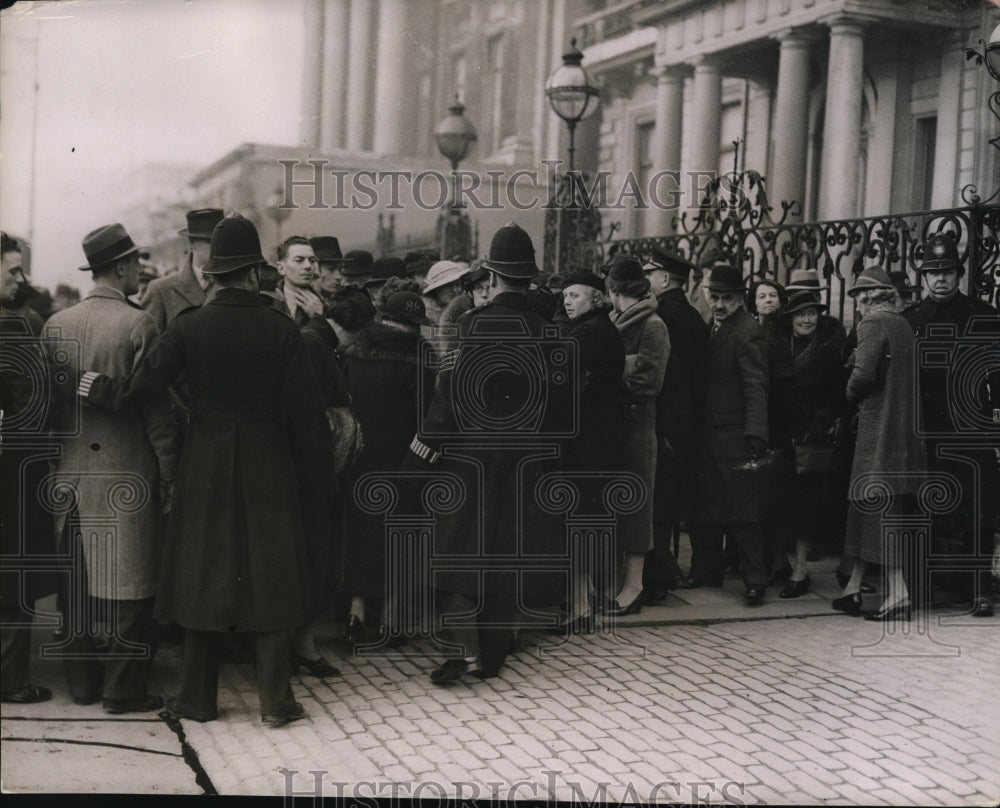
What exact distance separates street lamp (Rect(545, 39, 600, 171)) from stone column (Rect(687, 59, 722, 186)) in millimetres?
764

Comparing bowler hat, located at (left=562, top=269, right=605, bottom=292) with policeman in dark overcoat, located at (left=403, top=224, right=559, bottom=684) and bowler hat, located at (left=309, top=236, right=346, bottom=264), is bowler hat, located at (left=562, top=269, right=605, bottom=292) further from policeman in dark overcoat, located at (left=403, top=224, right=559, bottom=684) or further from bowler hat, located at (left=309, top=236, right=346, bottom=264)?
bowler hat, located at (left=309, top=236, right=346, bottom=264)

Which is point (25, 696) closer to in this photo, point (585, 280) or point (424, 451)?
point (424, 451)

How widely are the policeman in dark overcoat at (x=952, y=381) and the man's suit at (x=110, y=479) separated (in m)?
4.44

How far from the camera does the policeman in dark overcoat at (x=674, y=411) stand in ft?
24.4

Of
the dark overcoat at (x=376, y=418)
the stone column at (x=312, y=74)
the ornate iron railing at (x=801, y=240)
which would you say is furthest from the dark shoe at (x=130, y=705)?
the ornate iron railing at (x=801, y=240)

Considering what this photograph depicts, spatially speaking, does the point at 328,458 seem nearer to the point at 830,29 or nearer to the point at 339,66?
the point at 339,66

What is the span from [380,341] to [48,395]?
1.65 metres

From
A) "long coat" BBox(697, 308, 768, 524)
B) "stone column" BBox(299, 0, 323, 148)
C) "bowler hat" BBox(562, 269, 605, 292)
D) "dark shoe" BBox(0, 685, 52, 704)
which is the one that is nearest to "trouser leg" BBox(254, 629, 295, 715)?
"dark shoe" BBox(0, 685, 52, 704)

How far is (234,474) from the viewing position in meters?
5.21

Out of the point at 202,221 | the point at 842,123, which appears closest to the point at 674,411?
the point at 842,123

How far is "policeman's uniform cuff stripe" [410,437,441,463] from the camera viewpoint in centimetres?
594

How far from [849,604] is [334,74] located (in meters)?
4.40

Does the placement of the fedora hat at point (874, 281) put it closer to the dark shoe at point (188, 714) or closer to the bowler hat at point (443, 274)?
the bowler hat at point (443, 274)

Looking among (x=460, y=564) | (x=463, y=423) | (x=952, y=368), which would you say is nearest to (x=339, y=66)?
(x=463, y=423)
